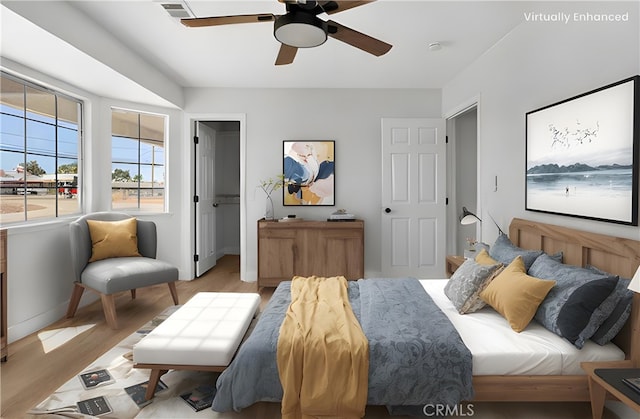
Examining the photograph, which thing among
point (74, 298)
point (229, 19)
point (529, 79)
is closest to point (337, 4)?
point (229, 19)

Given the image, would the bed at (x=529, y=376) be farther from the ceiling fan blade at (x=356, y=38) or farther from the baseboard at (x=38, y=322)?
the baseboard at (x=38, y=322)

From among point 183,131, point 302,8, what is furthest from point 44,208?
point 302,8

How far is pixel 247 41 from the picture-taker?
10.3 ft

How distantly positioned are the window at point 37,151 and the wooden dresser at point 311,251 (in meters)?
2.06

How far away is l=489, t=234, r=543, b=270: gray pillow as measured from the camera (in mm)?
2363

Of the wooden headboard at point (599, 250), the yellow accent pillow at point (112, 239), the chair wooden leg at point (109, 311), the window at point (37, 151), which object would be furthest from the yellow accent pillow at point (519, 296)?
the window at point (37, 151)

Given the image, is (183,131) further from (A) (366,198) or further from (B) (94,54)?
(A) (366,198)

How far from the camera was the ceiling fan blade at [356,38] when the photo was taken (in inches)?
77.1

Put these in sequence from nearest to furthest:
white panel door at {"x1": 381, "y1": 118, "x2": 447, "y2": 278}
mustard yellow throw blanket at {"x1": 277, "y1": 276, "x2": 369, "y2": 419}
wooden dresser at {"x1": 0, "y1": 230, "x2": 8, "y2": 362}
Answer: mustard yellow throw blanket at {"x1": 277, "y1": 276, "x2": 369, "y2": 419}, wooden dresser at {"x1": 0, "y1": 230, "x2": 8, "y2": 362}, white panel door at {"x1": 381, "y1": 118, "x2": 447, "y2": 278}

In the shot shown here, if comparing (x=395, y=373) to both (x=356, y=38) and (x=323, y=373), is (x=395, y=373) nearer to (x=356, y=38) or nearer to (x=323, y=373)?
(x=323, y=373)

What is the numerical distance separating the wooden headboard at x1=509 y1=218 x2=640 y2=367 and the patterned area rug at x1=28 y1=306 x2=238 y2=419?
6.76 ft

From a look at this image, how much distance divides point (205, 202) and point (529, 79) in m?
4.06

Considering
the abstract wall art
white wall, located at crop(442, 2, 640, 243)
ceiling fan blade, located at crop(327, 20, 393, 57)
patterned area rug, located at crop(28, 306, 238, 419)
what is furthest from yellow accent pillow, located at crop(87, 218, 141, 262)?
white wall, located at crop(442, 2, 640, 243)

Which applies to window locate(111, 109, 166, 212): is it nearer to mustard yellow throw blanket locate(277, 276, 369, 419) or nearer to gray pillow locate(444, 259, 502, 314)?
mustard yellow throw blanket locate(277, 276, 369, 419)
